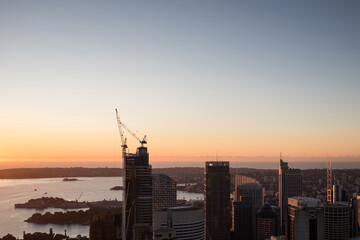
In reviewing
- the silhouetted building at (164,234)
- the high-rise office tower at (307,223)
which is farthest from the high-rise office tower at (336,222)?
the silhouetted building at (164,234)

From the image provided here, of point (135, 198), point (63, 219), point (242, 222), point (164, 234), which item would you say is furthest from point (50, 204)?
point (164, 234)

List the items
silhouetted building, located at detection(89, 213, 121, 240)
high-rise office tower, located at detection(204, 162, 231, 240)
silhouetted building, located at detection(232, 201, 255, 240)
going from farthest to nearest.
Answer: silhouetted building, located at detection(232, 201, 255, 240)
high-rise office tower, located at detection(204, 162, 231, 240)
silhouetted building, located at detection(89, 213, 121, 240)

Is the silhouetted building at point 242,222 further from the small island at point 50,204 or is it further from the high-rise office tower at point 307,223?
the small island at point 50,204

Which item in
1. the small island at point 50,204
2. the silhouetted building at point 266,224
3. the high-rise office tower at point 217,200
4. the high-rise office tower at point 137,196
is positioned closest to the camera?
the high-rise office tower at point 137,196

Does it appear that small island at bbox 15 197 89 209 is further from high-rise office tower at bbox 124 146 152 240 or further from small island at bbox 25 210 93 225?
high-rise office tower at bbox 124 146 152 240

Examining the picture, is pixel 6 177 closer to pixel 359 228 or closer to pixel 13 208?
pixel 13 208

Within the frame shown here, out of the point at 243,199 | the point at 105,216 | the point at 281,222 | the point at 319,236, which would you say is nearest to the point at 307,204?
the point at 319,236

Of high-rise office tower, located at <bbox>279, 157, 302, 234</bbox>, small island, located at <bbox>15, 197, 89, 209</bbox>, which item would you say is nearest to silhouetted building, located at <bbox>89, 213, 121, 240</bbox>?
high-rise office tower, located at <bbox>279, 157, 302, 234</bbox>
